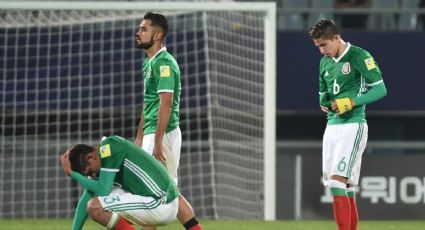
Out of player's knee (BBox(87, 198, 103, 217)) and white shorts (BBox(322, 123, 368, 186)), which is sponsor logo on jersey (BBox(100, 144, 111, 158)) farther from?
white shorts (BBox(322, 123, 368, 186))

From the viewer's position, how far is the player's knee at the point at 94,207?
7137 mm

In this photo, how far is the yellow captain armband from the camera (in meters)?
8.16

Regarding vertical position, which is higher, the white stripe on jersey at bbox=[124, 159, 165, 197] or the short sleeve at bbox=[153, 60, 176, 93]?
the short sleeve at bbox=[153, 60, 176, 93]

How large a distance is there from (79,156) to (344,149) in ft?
6.51

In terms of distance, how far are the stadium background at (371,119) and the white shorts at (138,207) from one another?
5919 millimetres

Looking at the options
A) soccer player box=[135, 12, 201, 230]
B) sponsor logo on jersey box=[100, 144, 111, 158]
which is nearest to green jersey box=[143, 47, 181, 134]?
soccer player box=[135, 12, 201, 230]

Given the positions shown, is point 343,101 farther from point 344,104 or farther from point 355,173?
point 355,173

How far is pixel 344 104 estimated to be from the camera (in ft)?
26.8

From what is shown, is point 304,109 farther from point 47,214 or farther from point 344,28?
point 47,214

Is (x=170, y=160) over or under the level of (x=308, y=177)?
over

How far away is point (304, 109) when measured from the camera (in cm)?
1516

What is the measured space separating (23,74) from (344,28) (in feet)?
14.0

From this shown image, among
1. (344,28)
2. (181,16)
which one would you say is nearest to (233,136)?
(181,16)

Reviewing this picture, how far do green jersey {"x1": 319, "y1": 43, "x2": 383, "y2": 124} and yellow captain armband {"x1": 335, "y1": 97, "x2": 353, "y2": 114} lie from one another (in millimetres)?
94
